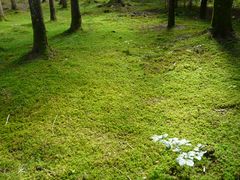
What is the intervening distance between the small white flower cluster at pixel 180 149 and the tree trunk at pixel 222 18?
4.61 metres

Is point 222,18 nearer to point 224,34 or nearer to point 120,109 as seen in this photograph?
point 224,34

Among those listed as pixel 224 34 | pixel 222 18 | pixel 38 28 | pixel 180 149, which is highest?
pixel 222 18

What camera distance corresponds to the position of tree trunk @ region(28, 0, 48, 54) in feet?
27.5

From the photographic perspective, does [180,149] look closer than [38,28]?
Yes

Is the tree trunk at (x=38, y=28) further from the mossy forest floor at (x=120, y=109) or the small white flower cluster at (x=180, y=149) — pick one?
the small white flower cluster at (x=180, y=149)

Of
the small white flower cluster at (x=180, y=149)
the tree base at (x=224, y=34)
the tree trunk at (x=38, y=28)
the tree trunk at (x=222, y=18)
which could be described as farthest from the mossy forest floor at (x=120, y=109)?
the tree trunk at (x=38, y=28)

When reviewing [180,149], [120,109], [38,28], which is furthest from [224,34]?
[38,28]

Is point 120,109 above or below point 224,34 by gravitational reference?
below

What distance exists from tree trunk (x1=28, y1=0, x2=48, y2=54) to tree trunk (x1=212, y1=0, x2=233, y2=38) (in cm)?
516

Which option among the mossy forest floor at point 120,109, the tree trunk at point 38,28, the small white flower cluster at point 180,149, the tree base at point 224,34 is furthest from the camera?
the tree trunk at point 38,28

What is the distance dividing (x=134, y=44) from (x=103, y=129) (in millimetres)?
5329

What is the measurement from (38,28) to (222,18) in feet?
18.1

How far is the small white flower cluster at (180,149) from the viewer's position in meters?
4.27

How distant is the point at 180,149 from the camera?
4.57 metres
